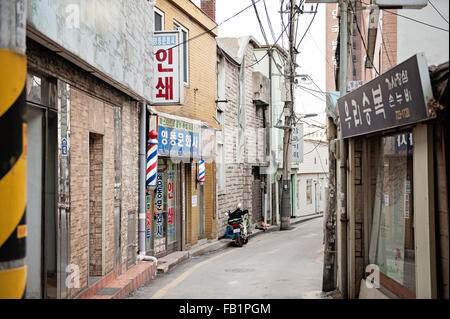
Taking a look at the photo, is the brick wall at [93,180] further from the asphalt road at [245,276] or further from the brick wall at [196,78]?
the brick wall at [196,78]

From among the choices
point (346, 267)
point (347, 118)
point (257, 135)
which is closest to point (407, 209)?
point (347, 118)

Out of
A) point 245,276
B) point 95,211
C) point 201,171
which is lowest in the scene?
point 245,276

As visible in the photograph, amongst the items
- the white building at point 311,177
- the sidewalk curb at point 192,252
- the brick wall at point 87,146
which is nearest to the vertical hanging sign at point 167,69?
the brick wall at point 87,146

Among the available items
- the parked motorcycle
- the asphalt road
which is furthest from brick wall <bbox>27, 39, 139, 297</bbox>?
the parked motorcycle

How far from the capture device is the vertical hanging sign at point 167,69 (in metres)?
13.2

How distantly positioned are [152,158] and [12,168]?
9.02 meters

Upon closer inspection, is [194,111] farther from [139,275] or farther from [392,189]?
[392,189]

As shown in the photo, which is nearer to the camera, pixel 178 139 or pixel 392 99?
pixel 392 99

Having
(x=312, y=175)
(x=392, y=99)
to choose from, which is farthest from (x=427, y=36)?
(x=312, y=175)

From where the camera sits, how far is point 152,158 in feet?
42.3

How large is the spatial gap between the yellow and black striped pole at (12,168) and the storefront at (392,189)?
3377 mm

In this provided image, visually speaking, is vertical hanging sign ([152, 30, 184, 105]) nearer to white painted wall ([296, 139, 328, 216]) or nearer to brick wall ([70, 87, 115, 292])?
brick wall ([70, 87, 115, 292])

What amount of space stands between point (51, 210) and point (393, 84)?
487cm

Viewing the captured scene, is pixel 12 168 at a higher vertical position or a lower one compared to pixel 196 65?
lower
